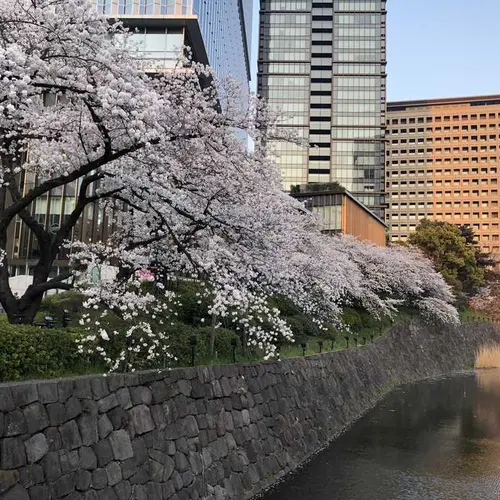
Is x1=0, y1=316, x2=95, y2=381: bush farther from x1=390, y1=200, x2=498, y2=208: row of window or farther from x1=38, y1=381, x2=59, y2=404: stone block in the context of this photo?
x1=390, y1=200, x2=498, y2=208: row of window

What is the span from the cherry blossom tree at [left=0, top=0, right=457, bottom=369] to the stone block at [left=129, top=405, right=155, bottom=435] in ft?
2.39

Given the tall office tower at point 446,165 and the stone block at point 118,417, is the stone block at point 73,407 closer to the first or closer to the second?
the stone block at point 118,417

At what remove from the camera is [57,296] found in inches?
533

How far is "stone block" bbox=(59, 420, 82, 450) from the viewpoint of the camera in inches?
217

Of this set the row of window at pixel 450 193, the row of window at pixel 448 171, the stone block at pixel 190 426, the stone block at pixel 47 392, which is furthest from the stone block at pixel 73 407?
the row of window at pixel 448 171

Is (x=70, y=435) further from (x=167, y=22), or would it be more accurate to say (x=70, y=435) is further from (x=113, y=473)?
(x=167, y=22)

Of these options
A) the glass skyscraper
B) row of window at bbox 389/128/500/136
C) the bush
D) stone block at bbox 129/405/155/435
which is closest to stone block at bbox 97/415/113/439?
stone block at bbox 129/405/155/435

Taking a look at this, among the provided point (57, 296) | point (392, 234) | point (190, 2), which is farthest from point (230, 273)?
point (392, 234)

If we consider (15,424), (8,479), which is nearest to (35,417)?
(15,424)

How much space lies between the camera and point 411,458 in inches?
459

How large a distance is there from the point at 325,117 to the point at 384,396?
7825 centimetres

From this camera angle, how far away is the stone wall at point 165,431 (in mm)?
5145

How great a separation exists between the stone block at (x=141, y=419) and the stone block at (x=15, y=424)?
178cm

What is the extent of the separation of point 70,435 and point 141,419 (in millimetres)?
1354
